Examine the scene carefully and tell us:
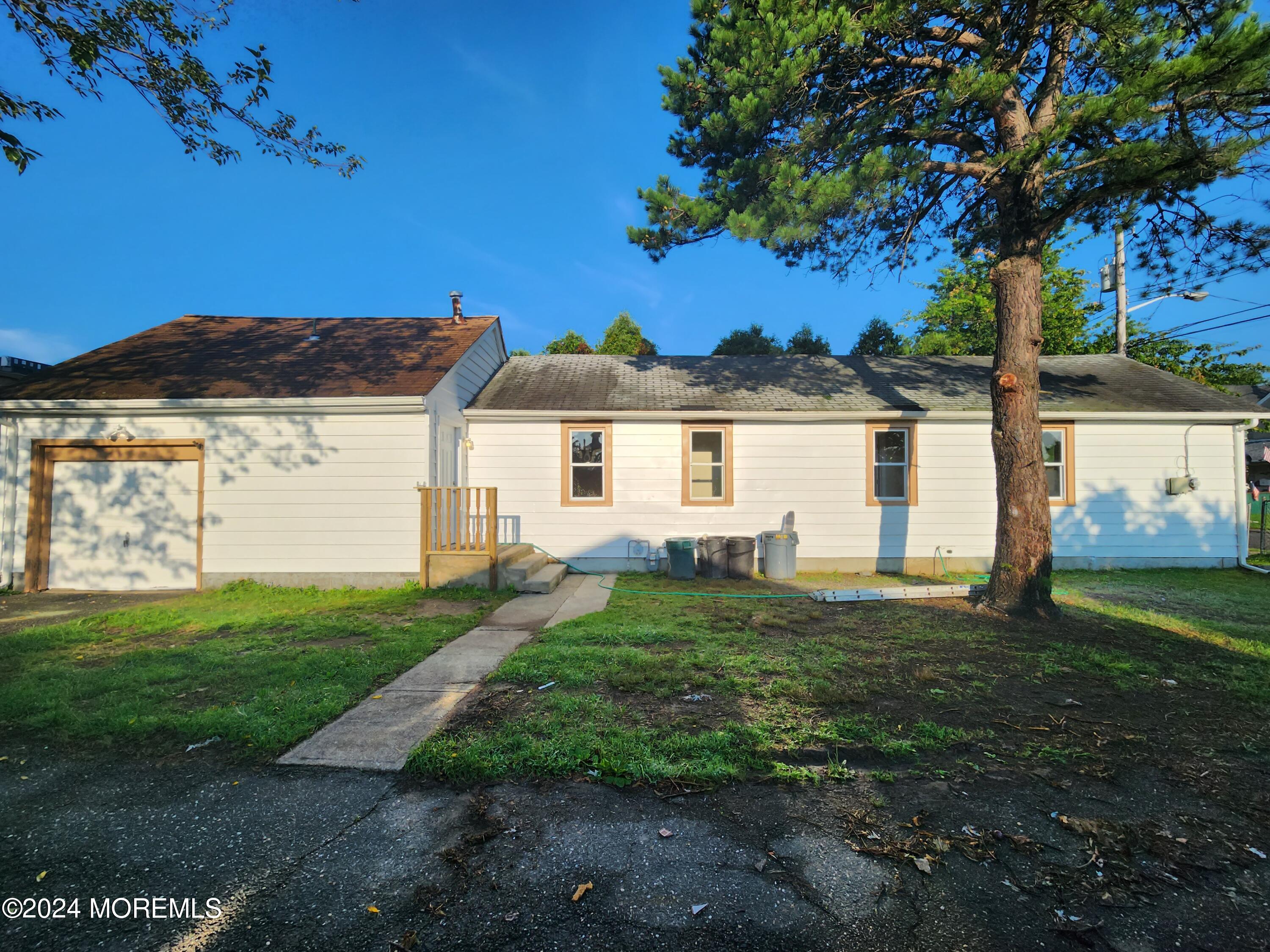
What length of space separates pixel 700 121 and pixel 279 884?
330 inches

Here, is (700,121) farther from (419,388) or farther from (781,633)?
(781,633)

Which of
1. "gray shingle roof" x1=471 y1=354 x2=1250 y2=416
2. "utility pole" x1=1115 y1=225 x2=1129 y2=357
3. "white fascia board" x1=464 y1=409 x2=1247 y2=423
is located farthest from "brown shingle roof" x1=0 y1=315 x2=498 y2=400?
"utility pole" x1=1115 y1=225 x2=1129 y2=357

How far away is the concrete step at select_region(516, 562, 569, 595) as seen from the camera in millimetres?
8898

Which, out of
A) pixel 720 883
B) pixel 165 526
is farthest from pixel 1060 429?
pixel 165 526

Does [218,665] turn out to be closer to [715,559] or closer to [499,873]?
[499,873]

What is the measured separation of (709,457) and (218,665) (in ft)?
28.2

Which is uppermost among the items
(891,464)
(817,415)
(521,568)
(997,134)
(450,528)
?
(997,134)

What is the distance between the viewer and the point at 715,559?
10.4 meters

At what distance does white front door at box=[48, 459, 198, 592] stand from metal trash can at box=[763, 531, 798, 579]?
31.2ft

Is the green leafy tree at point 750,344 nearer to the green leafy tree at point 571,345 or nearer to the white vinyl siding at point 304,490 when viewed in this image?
the green leafy tree at point 571,345

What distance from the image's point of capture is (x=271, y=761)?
3396mm

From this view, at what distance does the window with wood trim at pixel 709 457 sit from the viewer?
10.9 meters

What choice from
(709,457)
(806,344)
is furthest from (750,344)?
(709,457)

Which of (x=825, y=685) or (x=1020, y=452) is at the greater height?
(x=1020, y=452)
